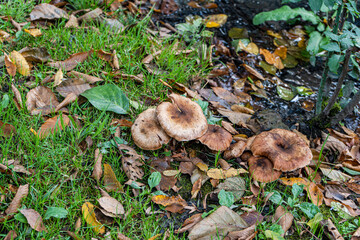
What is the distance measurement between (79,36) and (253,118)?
6.43 ft

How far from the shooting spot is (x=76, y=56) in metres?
3.15

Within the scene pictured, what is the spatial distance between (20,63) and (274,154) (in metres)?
2.37

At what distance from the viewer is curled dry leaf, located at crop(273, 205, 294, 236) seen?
2334mm

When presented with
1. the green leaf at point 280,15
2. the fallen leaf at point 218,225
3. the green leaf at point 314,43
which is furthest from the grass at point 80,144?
the green leaf at point 314,43

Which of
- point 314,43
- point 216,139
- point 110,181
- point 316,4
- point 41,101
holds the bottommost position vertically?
point 110,181

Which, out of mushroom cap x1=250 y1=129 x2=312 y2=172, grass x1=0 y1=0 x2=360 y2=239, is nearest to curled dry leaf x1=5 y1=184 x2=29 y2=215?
grass x1=0 y1=0 x2=360 y2=239

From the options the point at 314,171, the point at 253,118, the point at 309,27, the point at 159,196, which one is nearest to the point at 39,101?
the point at 159,196

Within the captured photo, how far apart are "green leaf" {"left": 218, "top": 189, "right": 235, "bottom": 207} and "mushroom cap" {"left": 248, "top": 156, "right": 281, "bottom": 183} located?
0.85 feet

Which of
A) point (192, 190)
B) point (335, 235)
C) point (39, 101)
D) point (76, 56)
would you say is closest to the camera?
point (335, 235)

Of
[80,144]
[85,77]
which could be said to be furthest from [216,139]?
[85,77]

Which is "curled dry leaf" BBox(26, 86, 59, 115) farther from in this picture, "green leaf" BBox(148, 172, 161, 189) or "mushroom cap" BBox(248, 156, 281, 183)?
"mushroom cap" BBox(248, 156, 281, 183)

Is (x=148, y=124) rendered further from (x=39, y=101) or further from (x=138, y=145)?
(x=39, y=101)

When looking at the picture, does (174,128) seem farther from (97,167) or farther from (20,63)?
(20,63)

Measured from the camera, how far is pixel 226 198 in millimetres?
2424
